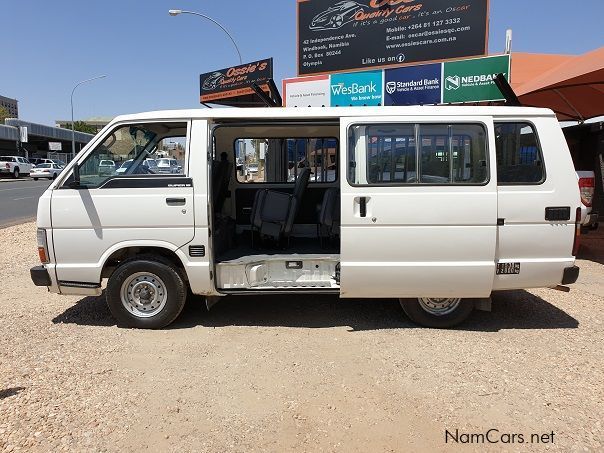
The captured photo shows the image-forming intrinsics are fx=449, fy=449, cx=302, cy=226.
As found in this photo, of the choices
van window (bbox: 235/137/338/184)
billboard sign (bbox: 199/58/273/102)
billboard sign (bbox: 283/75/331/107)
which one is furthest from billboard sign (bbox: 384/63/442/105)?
van window (bbox: 235/137/338/184)

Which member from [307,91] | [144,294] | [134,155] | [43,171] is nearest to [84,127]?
[43,171]

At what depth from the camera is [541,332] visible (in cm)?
467

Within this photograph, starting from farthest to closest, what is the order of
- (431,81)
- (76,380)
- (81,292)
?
(431,81) < (81,292) < (76,380)

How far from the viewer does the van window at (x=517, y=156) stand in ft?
13.9

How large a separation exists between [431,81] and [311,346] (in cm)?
964

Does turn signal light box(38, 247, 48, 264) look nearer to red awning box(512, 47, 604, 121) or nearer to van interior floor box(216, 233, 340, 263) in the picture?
van interior floor box(216, 233, 340, 263)

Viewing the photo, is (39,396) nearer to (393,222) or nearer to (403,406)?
(403,406)

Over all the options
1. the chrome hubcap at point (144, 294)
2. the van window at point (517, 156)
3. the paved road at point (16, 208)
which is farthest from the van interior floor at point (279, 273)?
the paved road at point (16, 208)

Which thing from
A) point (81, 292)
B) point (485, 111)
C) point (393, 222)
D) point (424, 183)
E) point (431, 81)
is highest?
point (431, 81)

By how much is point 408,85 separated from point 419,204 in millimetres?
8904

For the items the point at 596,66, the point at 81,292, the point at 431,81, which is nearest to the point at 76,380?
the point at 81,292

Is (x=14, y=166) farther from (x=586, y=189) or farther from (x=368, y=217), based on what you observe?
(x=368, y=217)

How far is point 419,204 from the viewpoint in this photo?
4.20 metres

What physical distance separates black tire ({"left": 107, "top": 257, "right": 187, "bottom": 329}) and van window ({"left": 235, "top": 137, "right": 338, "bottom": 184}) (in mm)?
2232
